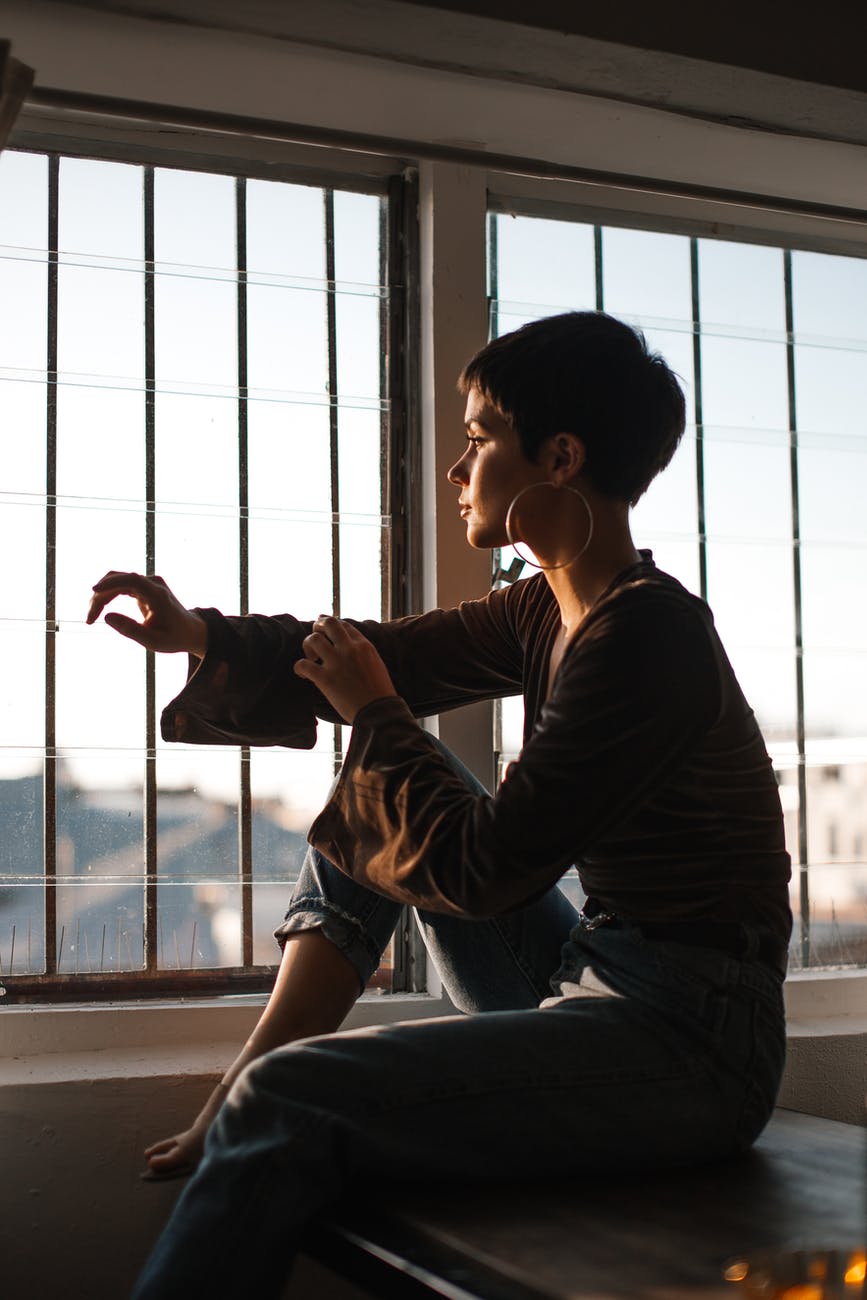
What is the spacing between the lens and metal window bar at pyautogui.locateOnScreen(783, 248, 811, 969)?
199cm

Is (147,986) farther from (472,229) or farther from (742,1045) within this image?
(472,229)

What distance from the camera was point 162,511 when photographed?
5.74 feet

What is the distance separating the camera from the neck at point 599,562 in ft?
4.36

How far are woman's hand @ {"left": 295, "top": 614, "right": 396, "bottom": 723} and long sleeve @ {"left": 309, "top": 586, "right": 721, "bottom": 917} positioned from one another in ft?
0.13

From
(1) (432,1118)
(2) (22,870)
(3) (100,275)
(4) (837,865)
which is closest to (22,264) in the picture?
(3) (100,275)

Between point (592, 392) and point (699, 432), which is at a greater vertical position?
point (699, 432)

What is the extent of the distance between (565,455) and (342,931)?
1.84ft

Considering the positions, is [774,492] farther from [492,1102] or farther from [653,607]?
[492,1102]

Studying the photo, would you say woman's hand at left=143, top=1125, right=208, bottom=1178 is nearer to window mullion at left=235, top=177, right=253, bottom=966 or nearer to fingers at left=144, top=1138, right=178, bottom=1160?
fingers at left=144, top=1138, right=178, bottom=1160

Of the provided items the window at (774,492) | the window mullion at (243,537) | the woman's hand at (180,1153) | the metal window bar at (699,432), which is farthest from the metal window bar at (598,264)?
the woman's hand at (180,1153)

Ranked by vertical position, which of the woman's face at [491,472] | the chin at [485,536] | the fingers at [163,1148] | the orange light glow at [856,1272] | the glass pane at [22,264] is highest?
the glass pane at [22,264]

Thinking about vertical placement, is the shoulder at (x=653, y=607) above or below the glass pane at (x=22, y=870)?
above

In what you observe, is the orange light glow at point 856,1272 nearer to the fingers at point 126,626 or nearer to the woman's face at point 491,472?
the woman's face at point 491,472

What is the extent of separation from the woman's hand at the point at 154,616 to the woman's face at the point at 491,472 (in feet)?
1.16
